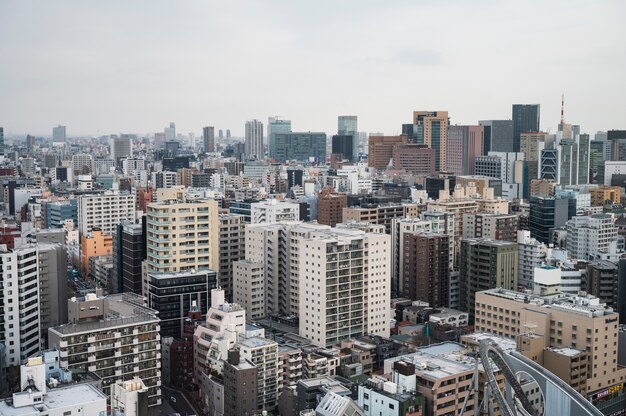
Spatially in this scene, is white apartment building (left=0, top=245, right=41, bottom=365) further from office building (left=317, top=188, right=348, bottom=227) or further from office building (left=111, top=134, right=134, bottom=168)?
office building (left=111, top=134, right=134, bottom=168)

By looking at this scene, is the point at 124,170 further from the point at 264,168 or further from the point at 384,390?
the point at 384,390

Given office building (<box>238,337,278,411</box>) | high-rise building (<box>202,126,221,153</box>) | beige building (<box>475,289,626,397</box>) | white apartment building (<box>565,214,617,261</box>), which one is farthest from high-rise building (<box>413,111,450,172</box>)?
office building (<box>238,337,278,411</box>)

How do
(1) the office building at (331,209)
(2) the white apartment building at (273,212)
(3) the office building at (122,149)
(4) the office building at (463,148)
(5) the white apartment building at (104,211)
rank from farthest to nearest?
(3) the office building at (122,149)
(4) the office building at (463,148)
(5) the white apartment building at (104,211)
(1) the office building at (331,209)
(2) the white apartment building at (273,212)

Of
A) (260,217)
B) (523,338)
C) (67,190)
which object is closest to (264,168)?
(67,190)

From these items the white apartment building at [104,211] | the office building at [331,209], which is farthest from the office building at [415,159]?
the white apartment building at [104,211]

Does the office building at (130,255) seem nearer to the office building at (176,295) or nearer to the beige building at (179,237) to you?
the beige building at (179,237)

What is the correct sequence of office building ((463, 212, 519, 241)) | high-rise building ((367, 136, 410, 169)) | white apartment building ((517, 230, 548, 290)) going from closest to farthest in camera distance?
white apartment building ((517, 230, 548, 290))
office building ((463, 212, 519, 241))
high-rise building ((367, 136, 410, 169))
